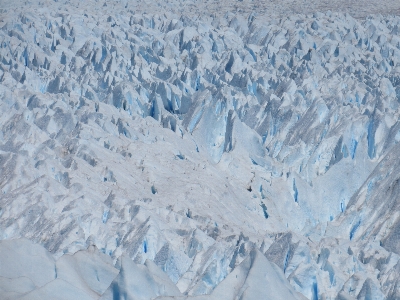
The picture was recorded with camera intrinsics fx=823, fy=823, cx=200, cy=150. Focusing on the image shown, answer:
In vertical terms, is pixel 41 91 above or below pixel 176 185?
below

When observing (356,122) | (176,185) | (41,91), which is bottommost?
(41,91)

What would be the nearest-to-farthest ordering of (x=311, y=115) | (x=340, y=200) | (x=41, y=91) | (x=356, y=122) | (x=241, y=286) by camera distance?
(x=241, y=286) < (x=340, y=200) < (x=356, y=122) < (x=311, y=115) < (x=41, y=91)

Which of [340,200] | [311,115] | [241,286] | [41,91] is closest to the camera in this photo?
[241,286]

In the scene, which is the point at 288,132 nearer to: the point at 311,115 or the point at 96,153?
the point at 311,115

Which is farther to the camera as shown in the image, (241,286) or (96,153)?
(96,153)

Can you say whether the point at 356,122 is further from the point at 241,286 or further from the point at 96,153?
the point at 241,286

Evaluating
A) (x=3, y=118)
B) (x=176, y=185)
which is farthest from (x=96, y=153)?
(x=3, y=118)
